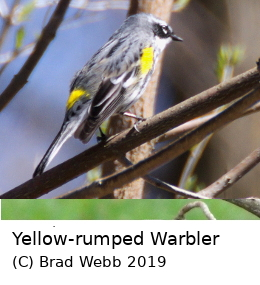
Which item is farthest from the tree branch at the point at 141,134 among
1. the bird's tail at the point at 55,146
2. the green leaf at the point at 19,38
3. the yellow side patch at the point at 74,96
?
the green leaf at the point at 19,38

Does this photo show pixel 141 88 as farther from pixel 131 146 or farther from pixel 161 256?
pixel 161 256

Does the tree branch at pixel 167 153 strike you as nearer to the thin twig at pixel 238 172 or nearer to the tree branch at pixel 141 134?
the tree branch at pixel 141 134

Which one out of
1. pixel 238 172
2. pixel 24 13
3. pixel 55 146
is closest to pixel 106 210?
pixel 55 146

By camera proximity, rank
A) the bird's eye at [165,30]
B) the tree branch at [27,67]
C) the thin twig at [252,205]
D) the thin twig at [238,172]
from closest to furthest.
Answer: the thin twig at [252,205] → the tree branch at [27,67] → the thin twig at [238,172] → the bird's eye at [165,30]

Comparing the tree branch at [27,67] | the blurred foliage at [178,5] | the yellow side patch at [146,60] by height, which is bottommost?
the tree branch at [27,67]

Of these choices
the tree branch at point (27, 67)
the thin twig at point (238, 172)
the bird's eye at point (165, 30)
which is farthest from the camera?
the bird's eye at point (165, 30)

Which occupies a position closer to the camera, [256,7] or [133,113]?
[133,113]

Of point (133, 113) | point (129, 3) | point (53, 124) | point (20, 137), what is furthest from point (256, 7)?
point (20, 137)
